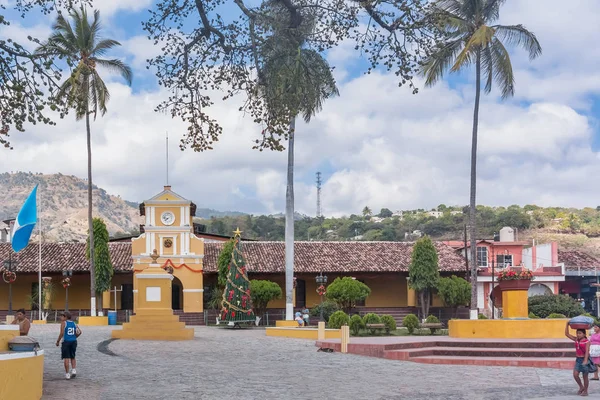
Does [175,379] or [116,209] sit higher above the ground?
[116,209]

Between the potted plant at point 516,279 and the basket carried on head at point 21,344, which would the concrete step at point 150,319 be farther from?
the basket carried on head at point 21,344

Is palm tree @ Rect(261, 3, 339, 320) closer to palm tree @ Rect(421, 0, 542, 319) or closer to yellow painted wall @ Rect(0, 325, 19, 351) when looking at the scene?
yellow painted wall @ Rect(0, 325, 19, 351)

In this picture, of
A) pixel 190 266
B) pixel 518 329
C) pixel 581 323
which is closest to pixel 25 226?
pixel 518 329

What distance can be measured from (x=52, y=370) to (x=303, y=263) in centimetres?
2625

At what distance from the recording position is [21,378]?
31.2 ft

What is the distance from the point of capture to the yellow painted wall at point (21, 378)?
8.94 m

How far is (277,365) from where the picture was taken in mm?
A: 16250

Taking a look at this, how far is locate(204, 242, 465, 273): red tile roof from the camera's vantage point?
39.9m

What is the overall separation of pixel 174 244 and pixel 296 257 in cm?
618

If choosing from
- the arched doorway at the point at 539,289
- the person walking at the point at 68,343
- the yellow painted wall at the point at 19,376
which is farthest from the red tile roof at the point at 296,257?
the yellow painted wall at the point at 19,376

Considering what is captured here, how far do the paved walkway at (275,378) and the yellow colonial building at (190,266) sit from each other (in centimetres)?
1861

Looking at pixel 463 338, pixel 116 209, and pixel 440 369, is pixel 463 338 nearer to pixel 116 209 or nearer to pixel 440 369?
pixel 440 369

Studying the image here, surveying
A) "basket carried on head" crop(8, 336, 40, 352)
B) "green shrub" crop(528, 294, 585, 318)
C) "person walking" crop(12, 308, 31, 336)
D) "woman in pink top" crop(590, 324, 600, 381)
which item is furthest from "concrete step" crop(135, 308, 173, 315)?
"green shrub" crop(528, 294, 585, 318)

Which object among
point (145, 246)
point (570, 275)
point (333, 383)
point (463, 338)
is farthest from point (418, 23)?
point (570, 275)
